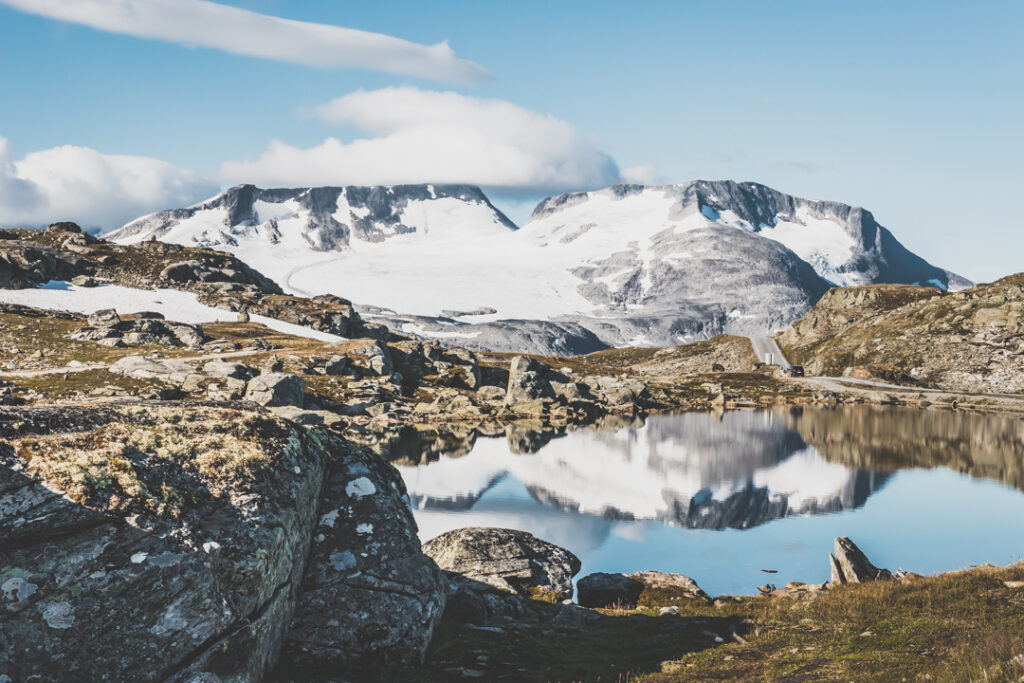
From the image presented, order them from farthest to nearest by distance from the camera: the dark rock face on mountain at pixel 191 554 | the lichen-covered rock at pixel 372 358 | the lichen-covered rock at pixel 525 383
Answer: the lichen-covered rock at pixel 525 383, the lichen-covered rock at pixel 372 358, the dark rock face on mountain at pixel 191 554

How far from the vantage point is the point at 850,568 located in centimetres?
2773

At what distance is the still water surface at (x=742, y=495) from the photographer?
44875mm

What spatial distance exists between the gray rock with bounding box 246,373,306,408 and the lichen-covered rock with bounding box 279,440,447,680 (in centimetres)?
7283

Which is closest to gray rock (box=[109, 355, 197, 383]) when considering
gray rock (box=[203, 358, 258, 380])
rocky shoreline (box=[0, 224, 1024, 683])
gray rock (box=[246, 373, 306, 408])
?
gray rock (box=[203, 358, 258, 380])

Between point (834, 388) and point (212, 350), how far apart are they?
134926mm

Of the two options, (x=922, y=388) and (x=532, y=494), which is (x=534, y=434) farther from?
(x=922, y=388)

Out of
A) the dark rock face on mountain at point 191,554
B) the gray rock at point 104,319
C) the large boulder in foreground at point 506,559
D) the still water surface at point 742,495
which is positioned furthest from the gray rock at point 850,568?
the gray rock at point 104,319

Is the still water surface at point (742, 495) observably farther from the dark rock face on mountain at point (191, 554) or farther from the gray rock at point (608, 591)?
the dark rock face on mountain at point (191, 554)

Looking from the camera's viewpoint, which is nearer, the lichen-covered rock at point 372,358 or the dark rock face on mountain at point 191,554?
the dark rock face on mountain at point 191,554

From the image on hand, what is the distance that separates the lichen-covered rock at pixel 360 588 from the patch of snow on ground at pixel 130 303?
140505mm

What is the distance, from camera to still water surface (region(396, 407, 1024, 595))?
1767 inches

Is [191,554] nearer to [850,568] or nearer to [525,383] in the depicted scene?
[850,568]


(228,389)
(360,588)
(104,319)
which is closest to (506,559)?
(360,588)

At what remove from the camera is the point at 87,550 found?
11258mm
